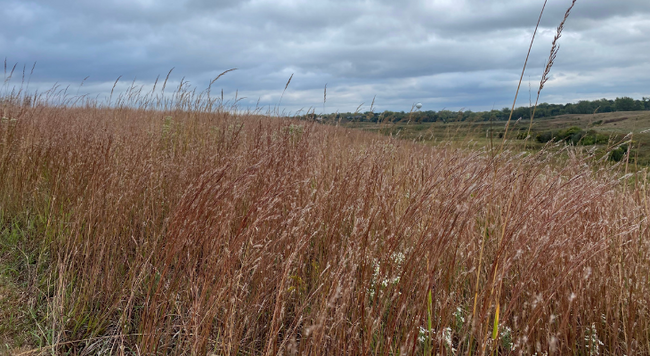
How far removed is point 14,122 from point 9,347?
393 centimetres

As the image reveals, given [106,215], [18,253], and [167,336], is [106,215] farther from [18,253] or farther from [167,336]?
[167,336]

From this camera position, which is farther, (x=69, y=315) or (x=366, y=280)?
(x=69, y=315)

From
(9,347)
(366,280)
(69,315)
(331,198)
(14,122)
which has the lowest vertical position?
(9,347)

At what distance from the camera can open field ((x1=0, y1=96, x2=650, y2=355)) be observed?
1425mm

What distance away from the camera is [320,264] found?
6.67ft

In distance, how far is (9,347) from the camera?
6.08 ft

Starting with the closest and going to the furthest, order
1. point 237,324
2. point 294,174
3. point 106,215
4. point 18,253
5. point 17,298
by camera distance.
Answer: point 237,324 → point 17,298 → point 106,215 → point 18,253 → point 294,174

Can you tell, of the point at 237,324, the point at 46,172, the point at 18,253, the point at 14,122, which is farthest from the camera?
the point at 14,122

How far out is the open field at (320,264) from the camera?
142 cm

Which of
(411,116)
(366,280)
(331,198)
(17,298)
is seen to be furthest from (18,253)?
(411,116)

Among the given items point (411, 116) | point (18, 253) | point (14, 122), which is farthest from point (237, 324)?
point (14, 122)

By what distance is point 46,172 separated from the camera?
3.70 m

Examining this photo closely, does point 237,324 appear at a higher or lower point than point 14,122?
lower

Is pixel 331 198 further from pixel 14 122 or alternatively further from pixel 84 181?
pixel 14 122
